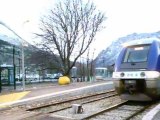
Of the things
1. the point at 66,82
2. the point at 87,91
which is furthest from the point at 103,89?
the point at 66,82

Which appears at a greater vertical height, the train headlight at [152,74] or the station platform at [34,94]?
the train headlight at [152,74]

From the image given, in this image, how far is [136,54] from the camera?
16062 millimetres

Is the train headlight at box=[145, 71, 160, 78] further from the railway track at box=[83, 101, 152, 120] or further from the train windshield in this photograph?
the railway track at box=[83, 101, 152, 120]

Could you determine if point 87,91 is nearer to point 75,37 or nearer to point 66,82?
point 66,82

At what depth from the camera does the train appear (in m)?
14.9

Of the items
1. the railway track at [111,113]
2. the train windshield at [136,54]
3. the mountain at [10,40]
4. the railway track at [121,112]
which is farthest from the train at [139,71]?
the mountain at [10,40]

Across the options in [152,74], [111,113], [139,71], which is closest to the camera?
[111,113]

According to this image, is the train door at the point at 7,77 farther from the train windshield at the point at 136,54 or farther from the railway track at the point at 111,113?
the railway track at the point at 111,113

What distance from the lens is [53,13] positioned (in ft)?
164

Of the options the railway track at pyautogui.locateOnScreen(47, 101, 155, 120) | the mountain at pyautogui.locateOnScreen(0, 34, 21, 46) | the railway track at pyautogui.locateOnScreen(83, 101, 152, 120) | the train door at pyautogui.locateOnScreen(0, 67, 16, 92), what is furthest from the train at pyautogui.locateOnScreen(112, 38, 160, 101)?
the train door at pyautogui.locateOnScreen(0, 67, 16, 92)

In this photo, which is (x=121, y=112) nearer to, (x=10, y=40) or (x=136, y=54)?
(x=136, y=54)

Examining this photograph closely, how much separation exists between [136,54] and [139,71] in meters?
1.19

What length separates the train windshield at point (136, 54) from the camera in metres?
15.7

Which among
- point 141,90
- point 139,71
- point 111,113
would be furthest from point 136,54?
point 111,113
